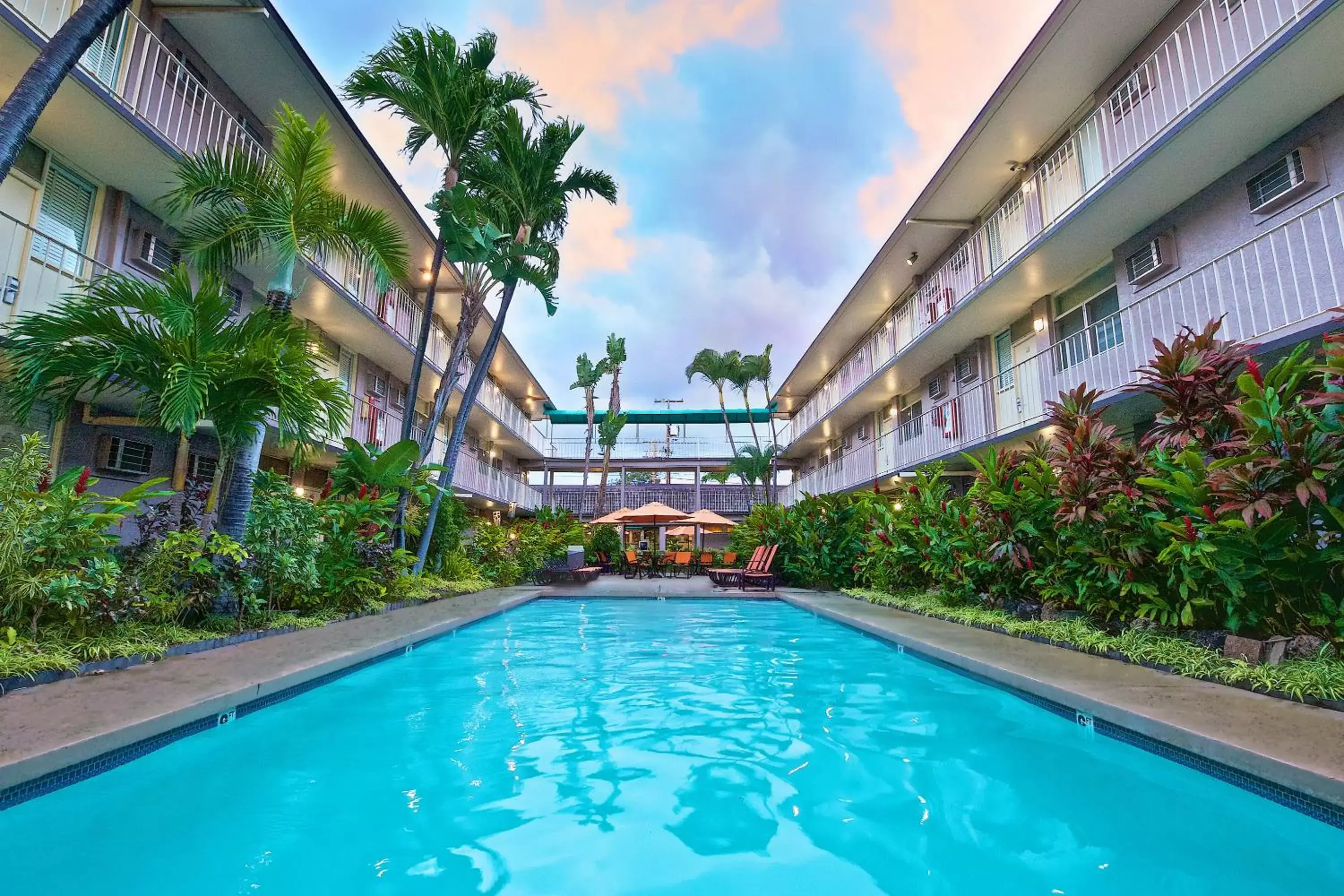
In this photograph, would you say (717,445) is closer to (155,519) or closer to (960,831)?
(155,519)

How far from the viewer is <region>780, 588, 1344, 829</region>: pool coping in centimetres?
260

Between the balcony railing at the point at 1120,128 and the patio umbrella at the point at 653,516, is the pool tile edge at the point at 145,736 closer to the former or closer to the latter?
the balcony railing at the point at 1120,128

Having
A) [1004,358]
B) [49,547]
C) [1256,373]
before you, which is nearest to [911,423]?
[1004,358]

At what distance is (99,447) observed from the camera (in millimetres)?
8359

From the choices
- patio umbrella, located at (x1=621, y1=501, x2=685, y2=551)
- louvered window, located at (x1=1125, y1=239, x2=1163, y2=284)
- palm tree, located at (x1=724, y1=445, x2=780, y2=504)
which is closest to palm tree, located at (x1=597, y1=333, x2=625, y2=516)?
palm tree, located at (x1=724, y1=445, x2=780, y2=504)

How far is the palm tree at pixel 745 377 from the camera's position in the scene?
29797 millimetres

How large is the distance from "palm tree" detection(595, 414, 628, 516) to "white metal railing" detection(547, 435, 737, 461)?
660 mm

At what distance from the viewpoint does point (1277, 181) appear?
23.1 ft

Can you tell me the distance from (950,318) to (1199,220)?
15.1 ft

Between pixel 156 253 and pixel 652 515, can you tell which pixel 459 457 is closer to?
pixel 652 515

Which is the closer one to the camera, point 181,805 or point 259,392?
point 181,805

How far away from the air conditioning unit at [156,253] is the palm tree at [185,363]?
2.35m

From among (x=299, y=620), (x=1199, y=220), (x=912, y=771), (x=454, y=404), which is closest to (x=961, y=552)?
(x=1199, y=220)

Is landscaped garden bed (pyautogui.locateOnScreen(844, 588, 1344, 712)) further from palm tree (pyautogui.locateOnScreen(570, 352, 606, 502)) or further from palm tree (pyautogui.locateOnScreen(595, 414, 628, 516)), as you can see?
palm tree (pyautogui.locateOnScreen(570, 352, 606, 502))
